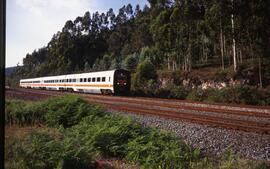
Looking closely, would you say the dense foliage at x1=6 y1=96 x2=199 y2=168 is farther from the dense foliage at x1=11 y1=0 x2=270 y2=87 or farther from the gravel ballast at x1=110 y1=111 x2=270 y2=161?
the dense foliage at x1=11 y1=0 x2=270 y2=87

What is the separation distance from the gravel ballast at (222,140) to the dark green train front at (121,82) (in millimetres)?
19507

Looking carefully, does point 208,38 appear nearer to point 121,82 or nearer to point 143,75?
point 143,75

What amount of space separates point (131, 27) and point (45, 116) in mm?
83485

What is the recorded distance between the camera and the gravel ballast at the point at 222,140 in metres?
7.74

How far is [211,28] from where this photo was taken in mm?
36812

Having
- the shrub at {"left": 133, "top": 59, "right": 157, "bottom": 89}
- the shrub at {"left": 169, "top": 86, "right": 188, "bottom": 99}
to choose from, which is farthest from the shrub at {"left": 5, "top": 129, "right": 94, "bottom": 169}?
the shrub at {"left": 133, "top": 59, "right": 157, "bottom": 89}

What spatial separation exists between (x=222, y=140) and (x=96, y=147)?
121 inches

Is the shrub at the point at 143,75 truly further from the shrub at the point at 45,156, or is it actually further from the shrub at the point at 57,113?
the shrub at the point at 45,156

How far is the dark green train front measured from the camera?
3063cm

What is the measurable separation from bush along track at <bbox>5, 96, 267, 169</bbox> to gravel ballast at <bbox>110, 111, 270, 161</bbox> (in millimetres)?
483

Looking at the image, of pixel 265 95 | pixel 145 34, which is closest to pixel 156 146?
pixel 265 95

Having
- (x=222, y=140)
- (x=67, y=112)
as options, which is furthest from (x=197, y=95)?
A: (x=222, y=140)

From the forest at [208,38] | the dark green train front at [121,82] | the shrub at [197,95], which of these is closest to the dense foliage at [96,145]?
the shrub at [197,95]

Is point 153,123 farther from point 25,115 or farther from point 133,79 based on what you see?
point 133,79
